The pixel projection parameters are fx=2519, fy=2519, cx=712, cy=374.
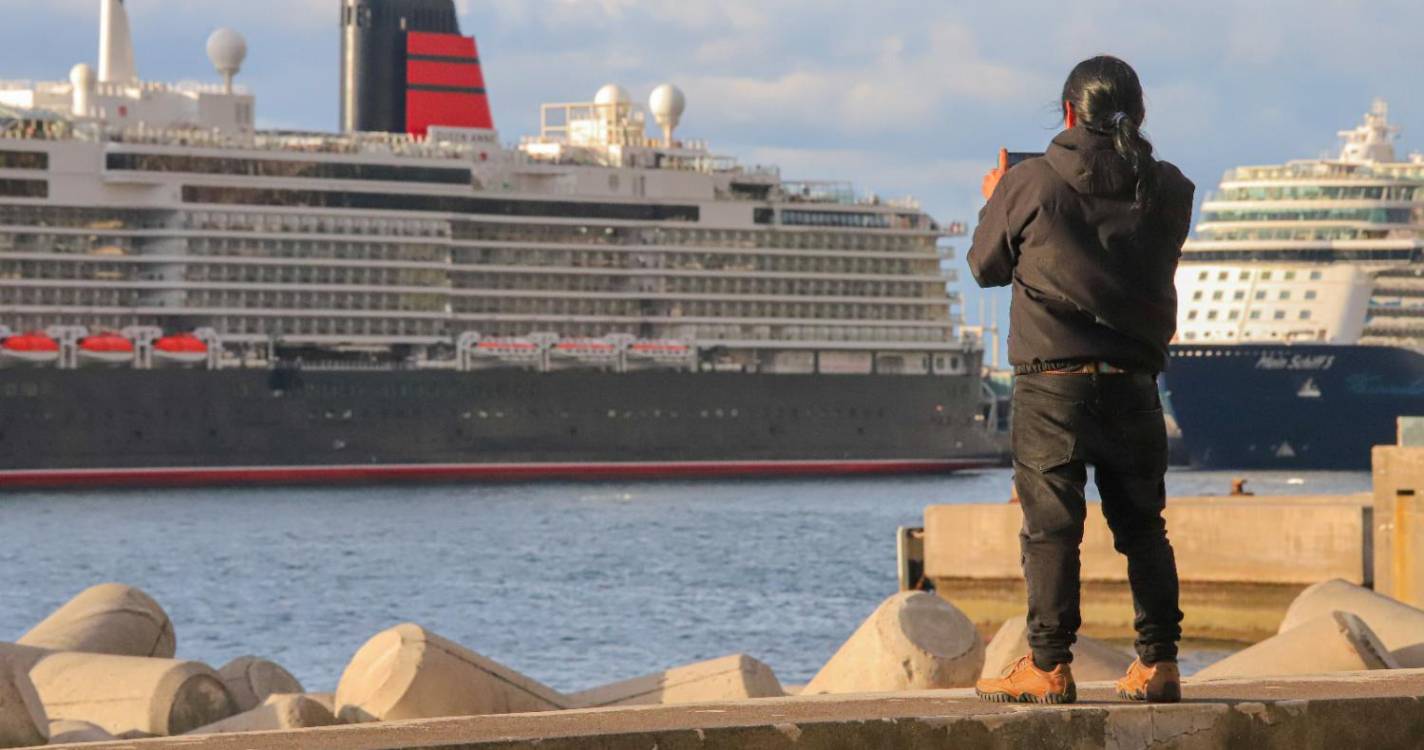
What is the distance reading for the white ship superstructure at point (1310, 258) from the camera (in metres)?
68.8

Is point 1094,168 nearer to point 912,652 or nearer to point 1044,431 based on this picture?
point 1044,431

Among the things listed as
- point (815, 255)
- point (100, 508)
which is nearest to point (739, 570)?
point (100, 508)

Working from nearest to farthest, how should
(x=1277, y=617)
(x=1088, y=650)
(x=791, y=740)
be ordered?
(x=791, y=740)
(x=1088, y=650)
(x=1277, y=617)

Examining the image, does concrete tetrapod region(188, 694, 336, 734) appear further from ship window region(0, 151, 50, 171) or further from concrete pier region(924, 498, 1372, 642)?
ship window region(0, 151, 50, 171)

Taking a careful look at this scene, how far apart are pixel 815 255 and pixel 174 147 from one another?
1704 centimetres

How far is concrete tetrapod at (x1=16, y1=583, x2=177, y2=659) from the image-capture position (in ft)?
38.2

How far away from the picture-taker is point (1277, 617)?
55.5 ft

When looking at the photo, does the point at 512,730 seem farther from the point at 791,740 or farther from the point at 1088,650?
the point at 1088,650

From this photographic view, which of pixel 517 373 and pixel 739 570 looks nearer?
pixel 739 570

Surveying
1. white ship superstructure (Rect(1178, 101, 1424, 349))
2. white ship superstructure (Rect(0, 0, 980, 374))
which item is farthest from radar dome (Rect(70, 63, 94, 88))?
white ship superstructure (Rect(1178, 101, 1424, 349))

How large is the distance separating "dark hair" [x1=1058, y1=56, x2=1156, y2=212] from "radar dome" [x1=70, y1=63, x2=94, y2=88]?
61.5 meters

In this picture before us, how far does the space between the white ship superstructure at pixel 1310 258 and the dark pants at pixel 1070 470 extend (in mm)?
63284

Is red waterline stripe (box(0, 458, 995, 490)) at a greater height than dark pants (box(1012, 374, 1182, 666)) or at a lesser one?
lesser

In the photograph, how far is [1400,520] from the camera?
46.6ft
